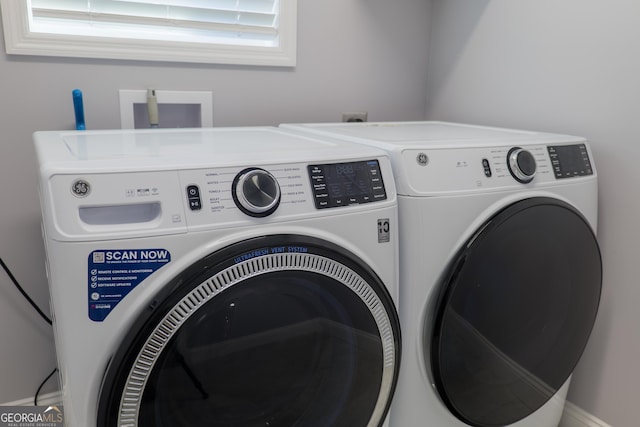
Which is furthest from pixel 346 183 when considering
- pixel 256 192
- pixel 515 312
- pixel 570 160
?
pixel 570 160

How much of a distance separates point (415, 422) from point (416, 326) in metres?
0.23

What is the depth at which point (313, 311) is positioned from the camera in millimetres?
857

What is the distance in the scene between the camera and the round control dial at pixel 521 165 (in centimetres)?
105

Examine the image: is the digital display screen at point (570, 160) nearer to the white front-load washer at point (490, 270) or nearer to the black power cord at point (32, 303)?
the white front-load washer at point (490, 270)

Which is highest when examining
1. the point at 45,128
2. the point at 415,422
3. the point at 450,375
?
the point at 45,128

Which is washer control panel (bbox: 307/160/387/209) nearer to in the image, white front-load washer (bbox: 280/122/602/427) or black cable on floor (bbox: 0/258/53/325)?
white front-load washer (bbox: 280/122/602/427)

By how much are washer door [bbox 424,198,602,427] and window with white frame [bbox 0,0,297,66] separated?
2.87 feet

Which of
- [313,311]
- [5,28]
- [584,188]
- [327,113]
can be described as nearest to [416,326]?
[313,311]

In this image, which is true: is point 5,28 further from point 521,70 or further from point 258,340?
point 521,70

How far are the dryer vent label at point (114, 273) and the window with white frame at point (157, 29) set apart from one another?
0.78 metres

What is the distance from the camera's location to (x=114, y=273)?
690 mm

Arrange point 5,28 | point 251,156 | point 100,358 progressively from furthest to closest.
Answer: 1. point 5,28
2. point 251,156
3. point 100,358

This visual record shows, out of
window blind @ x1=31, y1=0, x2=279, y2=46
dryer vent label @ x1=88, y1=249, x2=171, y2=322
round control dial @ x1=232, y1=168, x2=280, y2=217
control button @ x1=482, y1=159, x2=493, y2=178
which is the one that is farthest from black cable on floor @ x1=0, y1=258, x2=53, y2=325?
control button @ x1=482, y1=159, x2=493, y2=178

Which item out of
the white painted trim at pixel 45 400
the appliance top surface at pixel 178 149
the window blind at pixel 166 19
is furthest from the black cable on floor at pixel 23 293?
the window blind at pixel 166 19
